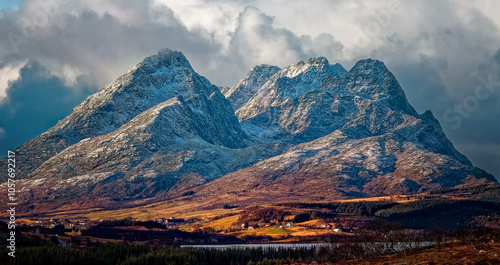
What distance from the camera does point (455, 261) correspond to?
254 ft

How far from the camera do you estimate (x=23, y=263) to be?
4370 inches

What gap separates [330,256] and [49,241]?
89191 millimetres

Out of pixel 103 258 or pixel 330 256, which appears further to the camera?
pixel 330 256

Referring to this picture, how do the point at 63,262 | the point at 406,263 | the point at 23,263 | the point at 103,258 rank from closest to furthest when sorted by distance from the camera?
the point at 406,263, the point at 23,263, the point at 63,262, the point at 103,258

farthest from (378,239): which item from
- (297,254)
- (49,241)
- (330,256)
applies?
(49,241)

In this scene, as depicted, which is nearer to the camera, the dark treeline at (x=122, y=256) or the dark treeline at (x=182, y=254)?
the dark treeline at (x=182, y=254)

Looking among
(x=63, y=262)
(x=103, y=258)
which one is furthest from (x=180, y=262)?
(x=63, y=262)

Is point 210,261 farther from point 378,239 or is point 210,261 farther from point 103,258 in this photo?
point 378,239

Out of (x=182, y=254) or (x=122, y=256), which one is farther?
(x=122, y=256)

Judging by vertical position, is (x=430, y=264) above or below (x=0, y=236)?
below

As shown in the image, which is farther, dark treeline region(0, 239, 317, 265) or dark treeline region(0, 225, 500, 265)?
dark treeline region(0, 239, 317, 265)

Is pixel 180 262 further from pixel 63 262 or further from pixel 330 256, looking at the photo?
pixel 330 256

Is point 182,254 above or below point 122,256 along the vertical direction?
below

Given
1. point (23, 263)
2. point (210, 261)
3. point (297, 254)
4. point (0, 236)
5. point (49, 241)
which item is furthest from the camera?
point (297, 254)
